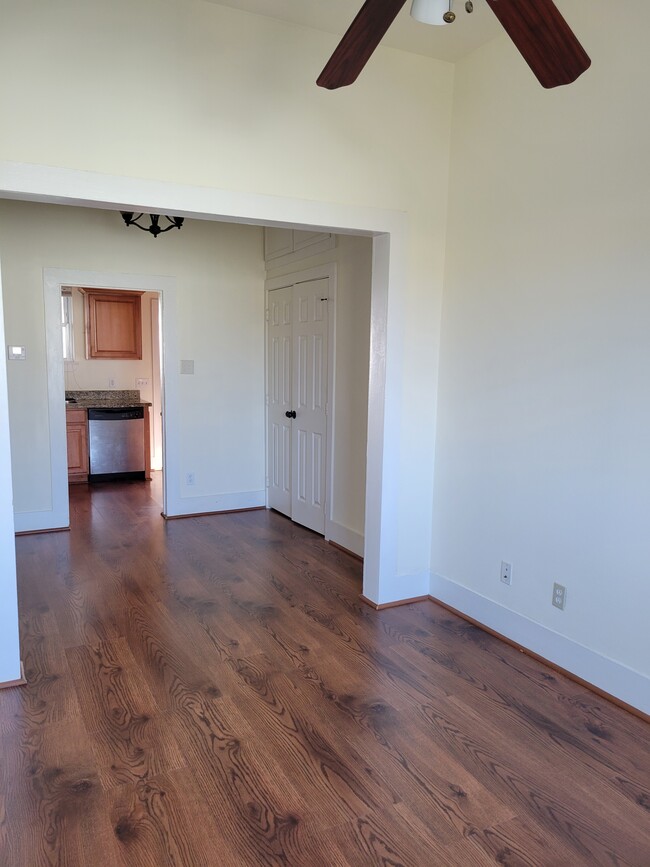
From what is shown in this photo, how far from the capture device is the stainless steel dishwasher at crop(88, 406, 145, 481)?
6.65 metres

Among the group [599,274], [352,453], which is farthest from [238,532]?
[599,274]

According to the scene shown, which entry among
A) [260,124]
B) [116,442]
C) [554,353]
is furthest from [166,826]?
[116,442]

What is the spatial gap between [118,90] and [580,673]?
3269mm

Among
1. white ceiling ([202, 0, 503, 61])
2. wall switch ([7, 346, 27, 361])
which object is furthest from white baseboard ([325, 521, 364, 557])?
white ceiling ([202, 0, 503, 61])

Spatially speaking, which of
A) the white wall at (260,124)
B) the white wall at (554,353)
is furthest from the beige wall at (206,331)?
the white wall at (554,353)

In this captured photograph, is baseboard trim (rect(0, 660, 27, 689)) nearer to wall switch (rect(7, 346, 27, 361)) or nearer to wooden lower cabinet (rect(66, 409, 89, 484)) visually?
wall switch (rect(7, 346, 27, 361))

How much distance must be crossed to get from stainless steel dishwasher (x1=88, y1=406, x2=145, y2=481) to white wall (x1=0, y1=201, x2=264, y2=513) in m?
1.83

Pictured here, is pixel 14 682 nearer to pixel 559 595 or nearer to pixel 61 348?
pixel 559 595

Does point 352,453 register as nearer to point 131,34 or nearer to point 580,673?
point 580,673

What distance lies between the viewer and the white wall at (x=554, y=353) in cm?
240

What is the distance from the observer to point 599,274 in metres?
2.51

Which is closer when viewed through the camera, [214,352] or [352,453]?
[352,453]

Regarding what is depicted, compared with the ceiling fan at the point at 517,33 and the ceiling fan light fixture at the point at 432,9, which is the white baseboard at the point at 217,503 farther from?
the ceiling fan light fixture at the point at 432,9

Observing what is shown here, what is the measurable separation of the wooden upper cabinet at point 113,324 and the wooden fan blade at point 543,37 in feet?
20.2
